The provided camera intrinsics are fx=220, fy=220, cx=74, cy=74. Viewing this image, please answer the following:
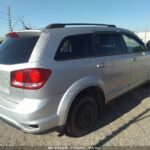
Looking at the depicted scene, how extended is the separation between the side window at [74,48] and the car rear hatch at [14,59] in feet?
1.28

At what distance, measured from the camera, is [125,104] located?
513cm

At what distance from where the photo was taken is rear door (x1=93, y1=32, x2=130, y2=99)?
149 inches

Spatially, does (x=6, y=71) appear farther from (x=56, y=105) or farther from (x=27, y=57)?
(x=56, y=105)

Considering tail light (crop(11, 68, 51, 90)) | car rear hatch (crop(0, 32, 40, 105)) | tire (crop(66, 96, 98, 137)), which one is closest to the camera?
tail light (crop(11, 68, 51, 90))

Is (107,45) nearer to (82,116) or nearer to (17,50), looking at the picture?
(82,116)

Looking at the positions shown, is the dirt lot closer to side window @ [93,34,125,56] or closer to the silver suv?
the silver suv

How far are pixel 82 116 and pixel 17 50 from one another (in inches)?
58.7

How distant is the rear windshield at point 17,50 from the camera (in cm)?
300

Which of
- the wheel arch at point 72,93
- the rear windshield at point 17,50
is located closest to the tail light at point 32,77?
the rear windshield at point 17,50

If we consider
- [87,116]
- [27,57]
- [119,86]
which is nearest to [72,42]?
[27,57]

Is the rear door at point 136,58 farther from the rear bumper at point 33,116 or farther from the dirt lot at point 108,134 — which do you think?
the rear bumper at point 33,116

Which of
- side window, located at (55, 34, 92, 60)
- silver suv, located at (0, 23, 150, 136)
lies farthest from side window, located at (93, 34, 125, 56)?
side window, located at (55, 34, 92, 60)

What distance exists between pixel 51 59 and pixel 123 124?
198 cm

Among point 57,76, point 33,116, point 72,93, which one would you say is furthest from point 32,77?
point 72,93
